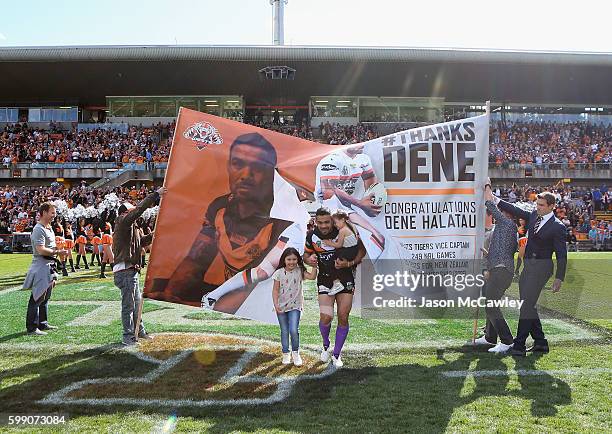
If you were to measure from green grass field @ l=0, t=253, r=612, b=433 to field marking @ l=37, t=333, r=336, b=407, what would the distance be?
1 centimetres

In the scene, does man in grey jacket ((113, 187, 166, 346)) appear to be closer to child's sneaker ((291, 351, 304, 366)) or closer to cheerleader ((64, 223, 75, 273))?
child's sneaker ((291, 351, 304, 366))

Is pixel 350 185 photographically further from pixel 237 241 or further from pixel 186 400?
pixel 186 400

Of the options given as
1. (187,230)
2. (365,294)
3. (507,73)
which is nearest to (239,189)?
(187,230)

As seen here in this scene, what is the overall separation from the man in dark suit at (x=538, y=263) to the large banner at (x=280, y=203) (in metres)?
0.64

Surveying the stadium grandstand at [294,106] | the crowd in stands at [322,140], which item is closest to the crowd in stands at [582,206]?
the stadium grandstand at [294,106]

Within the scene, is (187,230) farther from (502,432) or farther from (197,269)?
(502,432)

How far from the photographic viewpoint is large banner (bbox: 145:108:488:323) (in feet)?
22.1

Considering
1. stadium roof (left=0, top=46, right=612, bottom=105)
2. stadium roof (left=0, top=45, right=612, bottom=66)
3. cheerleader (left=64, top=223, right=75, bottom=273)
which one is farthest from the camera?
stadium roof (left=0, top=46, right=612, bottom=105)

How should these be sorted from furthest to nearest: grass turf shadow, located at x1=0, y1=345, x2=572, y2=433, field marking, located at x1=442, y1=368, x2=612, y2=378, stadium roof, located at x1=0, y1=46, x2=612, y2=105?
stadium roof, located at x1=0, y1=46, x2=612, y2=105
field marking, located at x1=442, y1=368, x2=612, y2=378
grass turf shadow, located at x1=0, y1=345, x2=572, y2=433

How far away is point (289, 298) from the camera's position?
6.51 meters

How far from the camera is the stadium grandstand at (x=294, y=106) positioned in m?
33.1

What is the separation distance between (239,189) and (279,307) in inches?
60.0

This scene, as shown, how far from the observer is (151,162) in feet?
107

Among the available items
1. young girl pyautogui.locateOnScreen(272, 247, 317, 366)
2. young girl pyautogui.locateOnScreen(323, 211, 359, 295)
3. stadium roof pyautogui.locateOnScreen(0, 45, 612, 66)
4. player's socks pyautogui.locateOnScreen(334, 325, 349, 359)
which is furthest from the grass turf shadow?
stadium roof pyautogui.locateOnScreen(0, 45, 612, 66)
